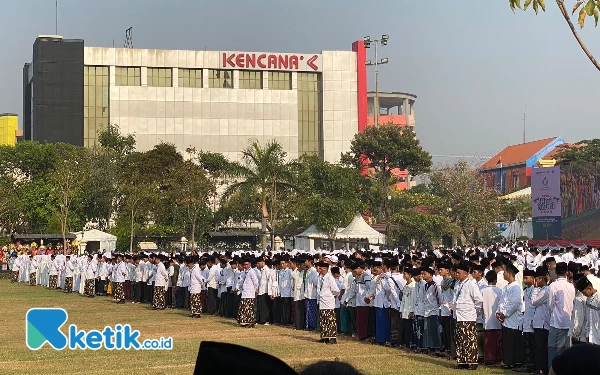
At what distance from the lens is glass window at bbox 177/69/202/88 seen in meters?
81.7

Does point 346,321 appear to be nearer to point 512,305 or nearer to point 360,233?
point 512,305

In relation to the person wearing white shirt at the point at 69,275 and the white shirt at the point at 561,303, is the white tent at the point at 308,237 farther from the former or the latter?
the white shirt at the point at 561,303

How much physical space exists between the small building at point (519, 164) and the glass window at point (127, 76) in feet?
129

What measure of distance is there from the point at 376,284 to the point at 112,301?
Answer: 14793 millimetres

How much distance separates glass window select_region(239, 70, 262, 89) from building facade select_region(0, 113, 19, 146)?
29.3 m

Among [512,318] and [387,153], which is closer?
[512,318]

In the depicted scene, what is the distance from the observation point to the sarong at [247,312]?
22422 mm

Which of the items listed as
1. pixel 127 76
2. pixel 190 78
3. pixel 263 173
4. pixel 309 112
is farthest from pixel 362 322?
pixel 309 112

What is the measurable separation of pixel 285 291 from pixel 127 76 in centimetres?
6036

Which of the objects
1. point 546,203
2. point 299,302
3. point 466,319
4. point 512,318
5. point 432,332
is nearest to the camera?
point 512,318

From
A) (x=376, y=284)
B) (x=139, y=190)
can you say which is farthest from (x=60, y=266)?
(x=376, y=284)

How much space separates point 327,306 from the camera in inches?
755

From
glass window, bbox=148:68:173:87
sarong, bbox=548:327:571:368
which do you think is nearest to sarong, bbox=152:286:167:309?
sarong, bbox=548:327:571:368

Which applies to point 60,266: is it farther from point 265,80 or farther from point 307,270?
point 265,80
